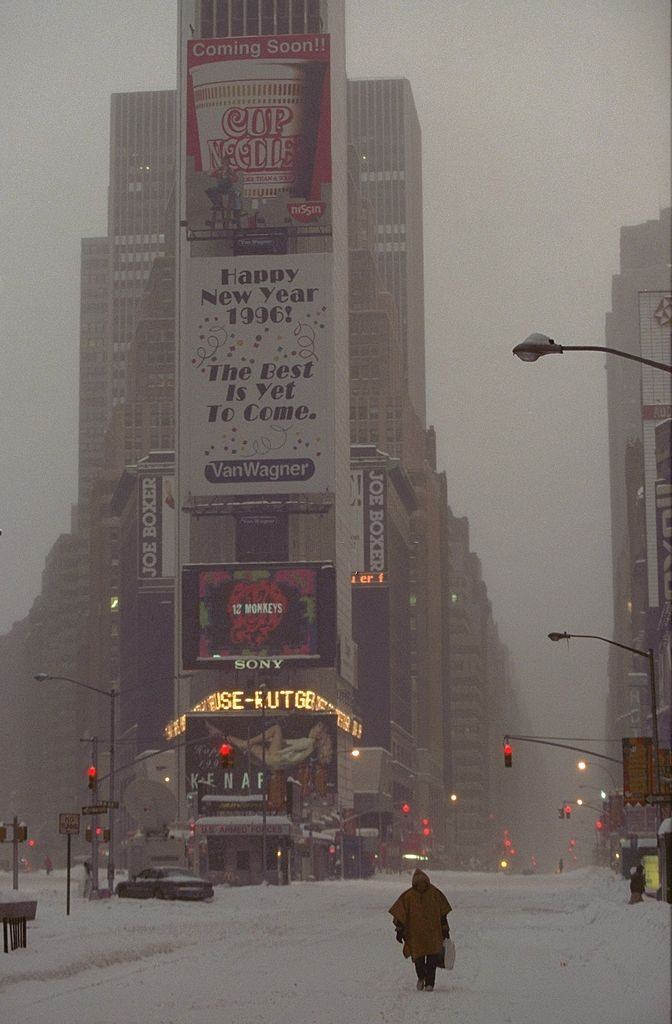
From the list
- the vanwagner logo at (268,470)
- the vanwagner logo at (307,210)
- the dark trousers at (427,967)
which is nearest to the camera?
the dark trousers at (427,967)

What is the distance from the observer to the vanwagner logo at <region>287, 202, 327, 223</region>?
188625mm

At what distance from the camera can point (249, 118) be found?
18662 centimetres

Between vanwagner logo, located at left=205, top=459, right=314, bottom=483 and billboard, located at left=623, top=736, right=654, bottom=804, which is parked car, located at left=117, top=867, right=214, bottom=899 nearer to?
billboard, located at left=623, top=736, right=654, bottom=804

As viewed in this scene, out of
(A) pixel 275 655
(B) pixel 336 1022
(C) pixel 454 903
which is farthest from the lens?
(A) pixel 275 655

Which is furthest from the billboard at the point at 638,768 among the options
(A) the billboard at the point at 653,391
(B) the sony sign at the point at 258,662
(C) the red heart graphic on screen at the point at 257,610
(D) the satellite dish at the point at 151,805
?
(B) the sony sign at the point at 258,662

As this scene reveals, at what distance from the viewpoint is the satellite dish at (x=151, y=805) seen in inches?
4545

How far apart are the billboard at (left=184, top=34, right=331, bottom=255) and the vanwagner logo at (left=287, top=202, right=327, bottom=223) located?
11 centimetres

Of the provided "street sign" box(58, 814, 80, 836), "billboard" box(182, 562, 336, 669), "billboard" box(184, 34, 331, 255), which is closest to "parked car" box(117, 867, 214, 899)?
"street sign" box(58, 814, 80, 836)

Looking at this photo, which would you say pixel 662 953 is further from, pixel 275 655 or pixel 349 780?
pixel 349 780

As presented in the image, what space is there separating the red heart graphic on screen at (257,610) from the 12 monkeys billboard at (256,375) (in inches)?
499

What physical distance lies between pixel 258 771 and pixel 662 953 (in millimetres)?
144659

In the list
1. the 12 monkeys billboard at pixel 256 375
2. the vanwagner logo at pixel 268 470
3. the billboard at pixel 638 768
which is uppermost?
the 12 monkeys billboard at pixel 256 375

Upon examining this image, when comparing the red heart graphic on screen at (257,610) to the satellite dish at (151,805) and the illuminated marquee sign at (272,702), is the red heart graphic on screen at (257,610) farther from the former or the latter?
the satellite dish at (151,805)

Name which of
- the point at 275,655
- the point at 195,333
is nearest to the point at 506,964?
the point at 275,655
